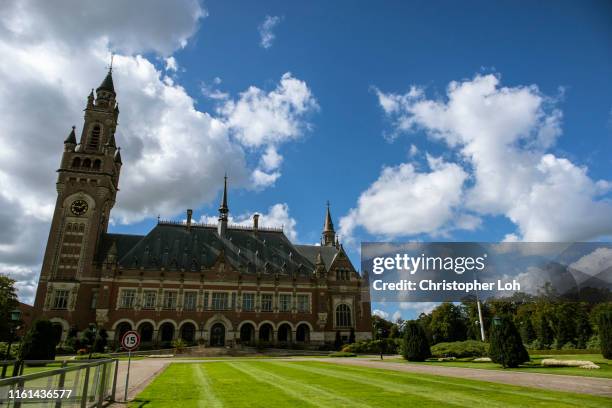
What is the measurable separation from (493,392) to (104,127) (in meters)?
69.6

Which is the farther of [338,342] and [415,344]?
[338,342]

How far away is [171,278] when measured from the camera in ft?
197

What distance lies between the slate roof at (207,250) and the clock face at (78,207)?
18.3 feet

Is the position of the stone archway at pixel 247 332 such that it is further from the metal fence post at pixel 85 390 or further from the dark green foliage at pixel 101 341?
the metal fence post at pixel 85 390

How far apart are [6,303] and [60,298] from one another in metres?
7.90

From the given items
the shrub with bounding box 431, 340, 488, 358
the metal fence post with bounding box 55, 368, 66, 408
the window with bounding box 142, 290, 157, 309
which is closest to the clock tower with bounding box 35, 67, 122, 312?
the window with bounding box 142, 290, 157, 309

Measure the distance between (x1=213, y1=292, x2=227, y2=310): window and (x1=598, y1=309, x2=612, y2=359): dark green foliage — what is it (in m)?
46.9

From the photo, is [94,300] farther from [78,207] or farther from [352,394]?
[352,394]

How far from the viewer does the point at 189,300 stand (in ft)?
196

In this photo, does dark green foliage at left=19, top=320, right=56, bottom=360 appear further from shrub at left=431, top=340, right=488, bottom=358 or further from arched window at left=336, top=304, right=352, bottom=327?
arched window at left=336, top=304, right=352, bottom=327

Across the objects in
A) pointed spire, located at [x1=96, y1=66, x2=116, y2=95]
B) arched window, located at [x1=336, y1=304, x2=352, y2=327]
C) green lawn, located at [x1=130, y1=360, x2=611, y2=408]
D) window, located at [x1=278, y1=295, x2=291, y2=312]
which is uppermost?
pointed spire, located at [x1=96, y1=66, x2=116, y2=95]

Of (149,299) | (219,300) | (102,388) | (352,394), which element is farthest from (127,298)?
(352,394)

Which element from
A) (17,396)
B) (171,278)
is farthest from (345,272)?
(17,396)

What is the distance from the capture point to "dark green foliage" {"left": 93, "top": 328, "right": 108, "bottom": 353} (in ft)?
169
